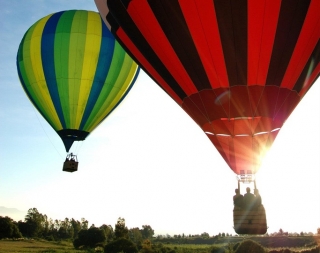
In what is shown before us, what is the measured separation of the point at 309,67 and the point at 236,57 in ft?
5.63

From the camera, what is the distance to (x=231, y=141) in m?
7.63

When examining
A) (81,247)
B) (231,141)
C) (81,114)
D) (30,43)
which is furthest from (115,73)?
(81,247)

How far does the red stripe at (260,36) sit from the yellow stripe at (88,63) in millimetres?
8687

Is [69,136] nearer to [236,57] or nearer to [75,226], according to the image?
[236,57]

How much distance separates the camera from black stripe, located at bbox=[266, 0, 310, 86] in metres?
6.67

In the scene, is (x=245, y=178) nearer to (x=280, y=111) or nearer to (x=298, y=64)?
(x=280, y=111)

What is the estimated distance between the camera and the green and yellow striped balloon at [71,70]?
14445 millimetres

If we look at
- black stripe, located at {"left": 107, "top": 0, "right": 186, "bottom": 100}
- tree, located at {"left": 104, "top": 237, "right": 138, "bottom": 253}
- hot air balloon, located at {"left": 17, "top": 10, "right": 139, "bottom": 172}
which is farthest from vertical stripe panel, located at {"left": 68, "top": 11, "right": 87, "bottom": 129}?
tree, located at {"left": 104, "top": 237, "right": 138, "bottom": 253}

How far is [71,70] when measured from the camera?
1441cm

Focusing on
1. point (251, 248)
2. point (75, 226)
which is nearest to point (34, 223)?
point (75, 226)

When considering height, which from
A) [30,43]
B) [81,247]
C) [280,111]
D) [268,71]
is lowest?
[81,247]

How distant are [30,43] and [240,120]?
10.7 m

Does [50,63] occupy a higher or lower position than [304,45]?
higher

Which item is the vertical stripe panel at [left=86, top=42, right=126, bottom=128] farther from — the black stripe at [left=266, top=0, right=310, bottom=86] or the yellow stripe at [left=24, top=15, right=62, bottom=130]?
the black stripe at [left=266, top=0, right=310, bottom=86]
